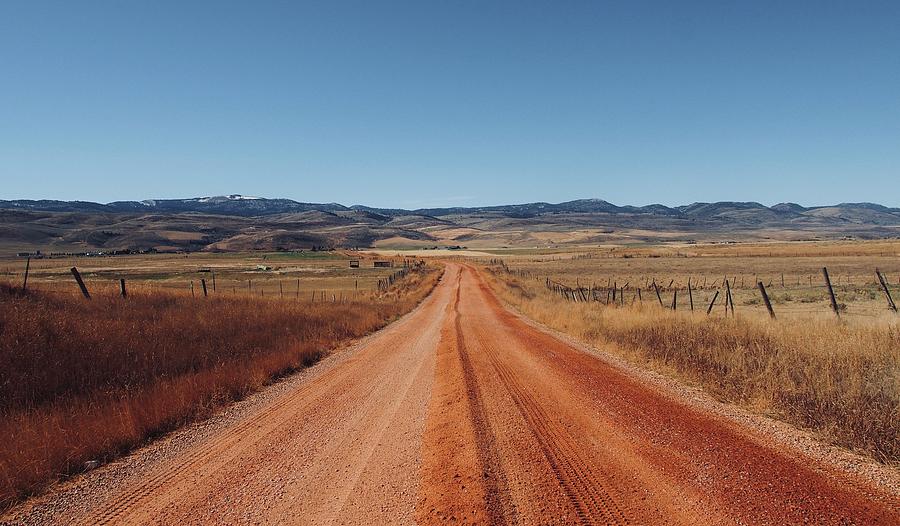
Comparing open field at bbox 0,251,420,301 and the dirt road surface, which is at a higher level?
the dirt road surface

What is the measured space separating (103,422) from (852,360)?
13.0m

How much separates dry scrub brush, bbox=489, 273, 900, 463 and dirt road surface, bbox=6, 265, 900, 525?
1058 mm

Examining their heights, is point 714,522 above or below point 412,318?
above

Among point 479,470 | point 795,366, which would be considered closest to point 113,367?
point 479,470

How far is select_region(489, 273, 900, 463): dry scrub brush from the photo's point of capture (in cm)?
674

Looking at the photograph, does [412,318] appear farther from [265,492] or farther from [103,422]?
[265,492]

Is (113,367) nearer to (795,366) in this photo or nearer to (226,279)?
(795,366)

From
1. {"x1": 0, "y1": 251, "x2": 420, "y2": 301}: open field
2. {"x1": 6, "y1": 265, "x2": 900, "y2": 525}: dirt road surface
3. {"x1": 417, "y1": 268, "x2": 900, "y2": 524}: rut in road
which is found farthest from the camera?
{"x1": 0, "y1": 251, "x2": 420, "y2": 301}: open field

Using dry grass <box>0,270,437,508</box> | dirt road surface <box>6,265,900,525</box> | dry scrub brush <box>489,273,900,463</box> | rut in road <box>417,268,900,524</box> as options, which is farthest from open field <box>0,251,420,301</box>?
dry scrub brush <box>489,273,900,463</box>

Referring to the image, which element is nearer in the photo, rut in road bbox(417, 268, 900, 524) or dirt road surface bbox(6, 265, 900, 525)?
rut in road bbox(417, 268, 900, 524)

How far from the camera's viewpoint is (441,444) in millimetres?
6523

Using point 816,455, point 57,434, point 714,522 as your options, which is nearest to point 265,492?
point 57,434

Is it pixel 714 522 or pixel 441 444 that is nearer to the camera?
pixel 714 522

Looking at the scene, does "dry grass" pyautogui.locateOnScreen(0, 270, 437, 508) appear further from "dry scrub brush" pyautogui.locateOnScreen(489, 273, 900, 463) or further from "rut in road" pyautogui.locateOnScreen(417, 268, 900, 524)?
"dry scrub brush" pyautogui.locateOnScreen(489, 273, 900, 463)
